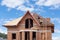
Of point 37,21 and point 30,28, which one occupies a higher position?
point 37,21

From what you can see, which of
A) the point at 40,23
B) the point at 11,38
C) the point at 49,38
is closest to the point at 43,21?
the point at 40,23

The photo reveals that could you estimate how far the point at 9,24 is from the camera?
5356 cm

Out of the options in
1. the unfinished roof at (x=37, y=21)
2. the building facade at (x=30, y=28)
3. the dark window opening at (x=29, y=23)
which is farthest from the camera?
the dark window opening at (x=29, y=23)

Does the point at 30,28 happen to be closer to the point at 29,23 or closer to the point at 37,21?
the point at 29,23

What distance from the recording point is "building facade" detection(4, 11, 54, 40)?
169 ft

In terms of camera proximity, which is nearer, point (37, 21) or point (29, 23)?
point (37, 21)

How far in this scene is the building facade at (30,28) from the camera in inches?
2034

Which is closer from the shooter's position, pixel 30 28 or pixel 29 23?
pixel 30 28

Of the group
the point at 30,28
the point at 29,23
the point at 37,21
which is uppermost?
the point at 37,21

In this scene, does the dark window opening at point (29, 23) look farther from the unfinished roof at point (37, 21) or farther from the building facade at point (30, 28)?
the unfinished roof at point (37, 21)

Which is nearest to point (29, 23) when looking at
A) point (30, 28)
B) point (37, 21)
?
point (30, 28)

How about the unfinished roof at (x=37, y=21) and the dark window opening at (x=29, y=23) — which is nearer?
the unfinished roof at (x=37, y=21)

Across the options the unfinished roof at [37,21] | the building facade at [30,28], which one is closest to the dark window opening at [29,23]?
the building facade at [30,28]

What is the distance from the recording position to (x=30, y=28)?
52.2 m
